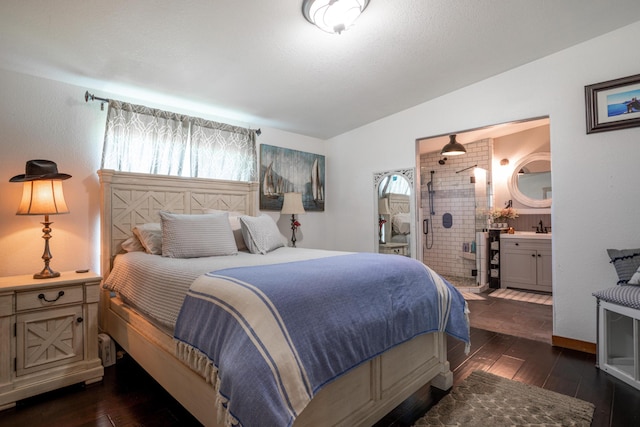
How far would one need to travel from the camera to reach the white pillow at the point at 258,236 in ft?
9.28

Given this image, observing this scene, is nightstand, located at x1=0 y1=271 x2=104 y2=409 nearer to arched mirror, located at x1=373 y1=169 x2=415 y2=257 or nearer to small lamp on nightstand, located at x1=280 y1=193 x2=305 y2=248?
small lamp on nightstand, located at x1=280 y1=193 x2=305 y2=248

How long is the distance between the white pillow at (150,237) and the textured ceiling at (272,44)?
1325 millimetres

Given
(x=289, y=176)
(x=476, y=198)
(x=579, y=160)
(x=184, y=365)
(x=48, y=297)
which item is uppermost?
(x=289, y=176)

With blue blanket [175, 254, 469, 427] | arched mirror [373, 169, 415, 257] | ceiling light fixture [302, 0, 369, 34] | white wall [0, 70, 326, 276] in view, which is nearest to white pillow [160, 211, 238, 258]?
white wall [0, 70, 326, 276]

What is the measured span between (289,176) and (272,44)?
211cm

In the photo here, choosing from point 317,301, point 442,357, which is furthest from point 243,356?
point 442,357

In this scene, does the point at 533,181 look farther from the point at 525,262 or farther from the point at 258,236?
the point at 258,236

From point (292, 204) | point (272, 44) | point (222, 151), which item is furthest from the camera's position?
point (292, 204)

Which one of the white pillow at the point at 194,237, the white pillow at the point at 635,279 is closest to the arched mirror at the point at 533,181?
the white pillow at the point at 635,279

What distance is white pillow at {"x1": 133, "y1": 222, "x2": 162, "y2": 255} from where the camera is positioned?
2.57 m

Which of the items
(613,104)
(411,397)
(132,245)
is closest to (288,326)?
(411,397)

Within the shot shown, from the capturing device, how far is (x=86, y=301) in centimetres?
217

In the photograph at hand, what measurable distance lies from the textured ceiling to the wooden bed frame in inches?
36.9

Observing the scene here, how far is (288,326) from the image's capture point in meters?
1.19
